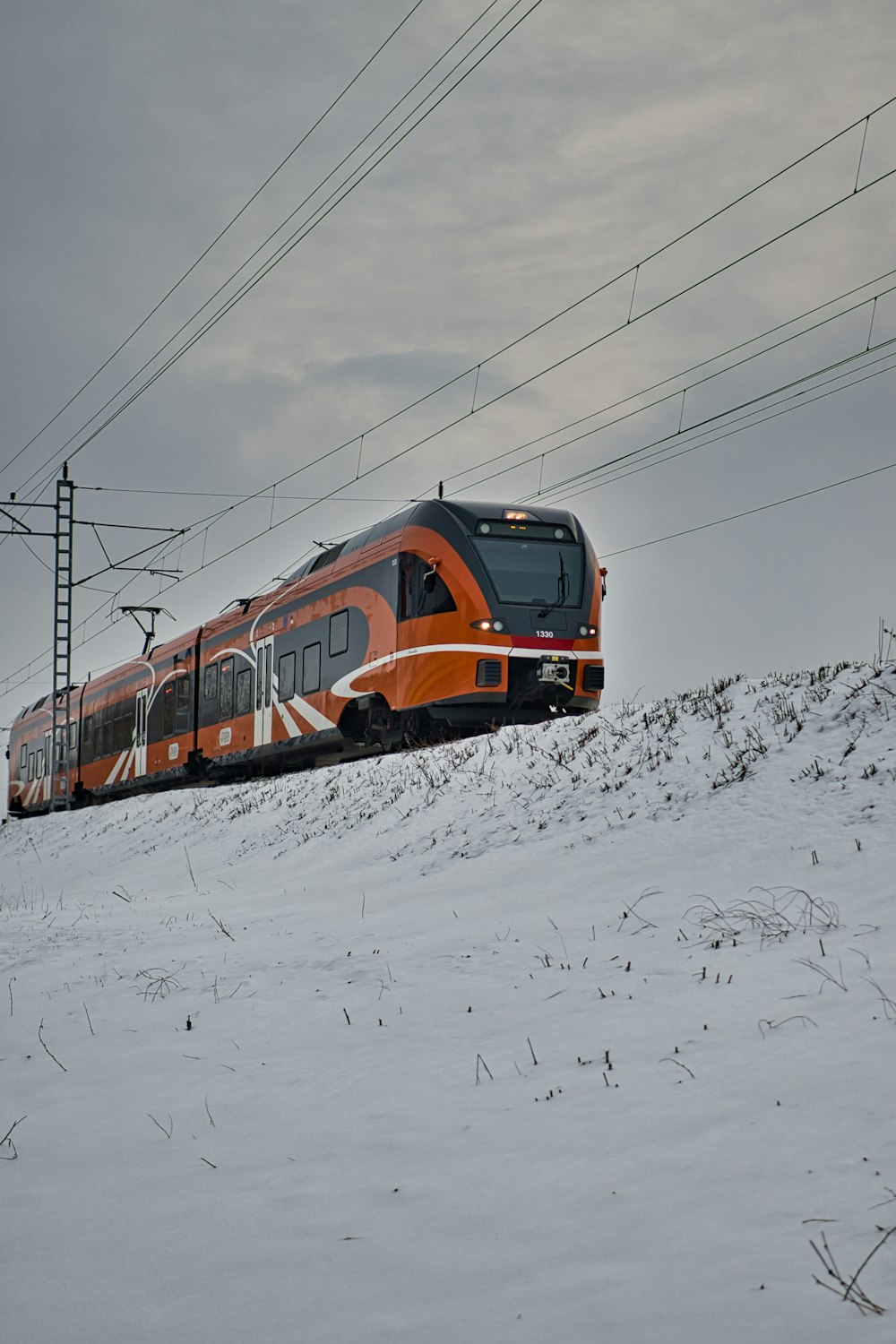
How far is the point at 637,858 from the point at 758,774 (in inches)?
56.7

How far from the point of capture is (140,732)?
28.8 m

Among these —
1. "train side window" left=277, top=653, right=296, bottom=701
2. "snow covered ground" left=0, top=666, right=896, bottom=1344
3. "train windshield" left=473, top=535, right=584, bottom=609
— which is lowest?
"snow covered ground" left=0, top=666, right=896, bottom=1344

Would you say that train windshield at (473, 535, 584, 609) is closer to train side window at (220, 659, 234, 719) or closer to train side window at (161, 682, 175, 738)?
train side window at (220, 659, 234, 719)

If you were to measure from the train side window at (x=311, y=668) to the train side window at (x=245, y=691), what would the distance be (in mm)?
2884

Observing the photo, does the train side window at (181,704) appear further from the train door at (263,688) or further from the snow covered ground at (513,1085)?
the snow covered ground at (513,1085)

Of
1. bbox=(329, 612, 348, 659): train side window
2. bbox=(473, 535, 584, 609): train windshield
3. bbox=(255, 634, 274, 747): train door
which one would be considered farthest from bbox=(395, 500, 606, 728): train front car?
bbox=(255, 634, 274, 747): train door

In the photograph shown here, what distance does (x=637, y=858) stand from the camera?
886 centimetres

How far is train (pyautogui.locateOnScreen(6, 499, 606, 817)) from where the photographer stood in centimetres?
1582

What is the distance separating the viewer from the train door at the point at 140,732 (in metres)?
28.5

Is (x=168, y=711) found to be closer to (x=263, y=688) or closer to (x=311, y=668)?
(x=263, y=688)

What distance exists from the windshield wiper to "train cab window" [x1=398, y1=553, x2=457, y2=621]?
4.59 ft

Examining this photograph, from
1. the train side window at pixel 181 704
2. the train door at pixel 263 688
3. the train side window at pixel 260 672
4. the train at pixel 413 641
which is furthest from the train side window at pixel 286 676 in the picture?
the train side window at pixel 181 704

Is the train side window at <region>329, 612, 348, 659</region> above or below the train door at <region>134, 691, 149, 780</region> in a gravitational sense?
above

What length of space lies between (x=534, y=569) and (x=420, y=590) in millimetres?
1680
